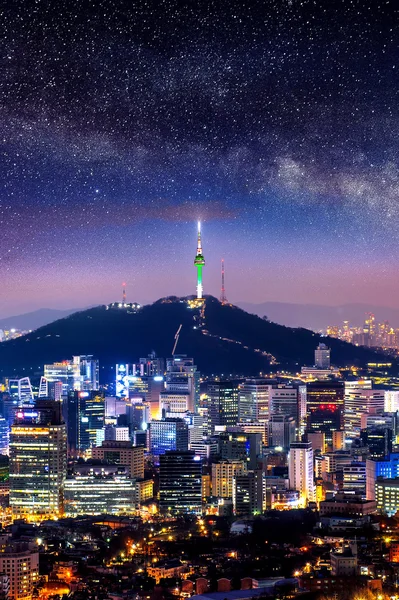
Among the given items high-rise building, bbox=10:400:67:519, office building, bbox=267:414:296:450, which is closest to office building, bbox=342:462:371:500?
office building, bbox=267:414:296:450

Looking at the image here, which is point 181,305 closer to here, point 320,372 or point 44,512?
point 320,372

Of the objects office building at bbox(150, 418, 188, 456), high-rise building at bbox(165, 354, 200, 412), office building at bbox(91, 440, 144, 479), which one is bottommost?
office building at bbox(91, 440, 144, 479)

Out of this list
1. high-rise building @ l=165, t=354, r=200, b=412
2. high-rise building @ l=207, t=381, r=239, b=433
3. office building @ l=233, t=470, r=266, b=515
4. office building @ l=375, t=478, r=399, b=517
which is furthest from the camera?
high-rise building @ l=165, t=354, r=200, b=412

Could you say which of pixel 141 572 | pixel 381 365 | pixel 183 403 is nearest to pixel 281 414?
pixel 183 403

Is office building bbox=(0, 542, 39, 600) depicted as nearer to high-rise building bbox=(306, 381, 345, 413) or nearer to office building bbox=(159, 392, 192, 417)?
high-rise building bbox=(306, 381, 345, 413)

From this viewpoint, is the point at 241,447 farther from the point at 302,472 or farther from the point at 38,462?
the point at 38,462

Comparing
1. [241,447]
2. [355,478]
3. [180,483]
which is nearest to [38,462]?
[180,483]
